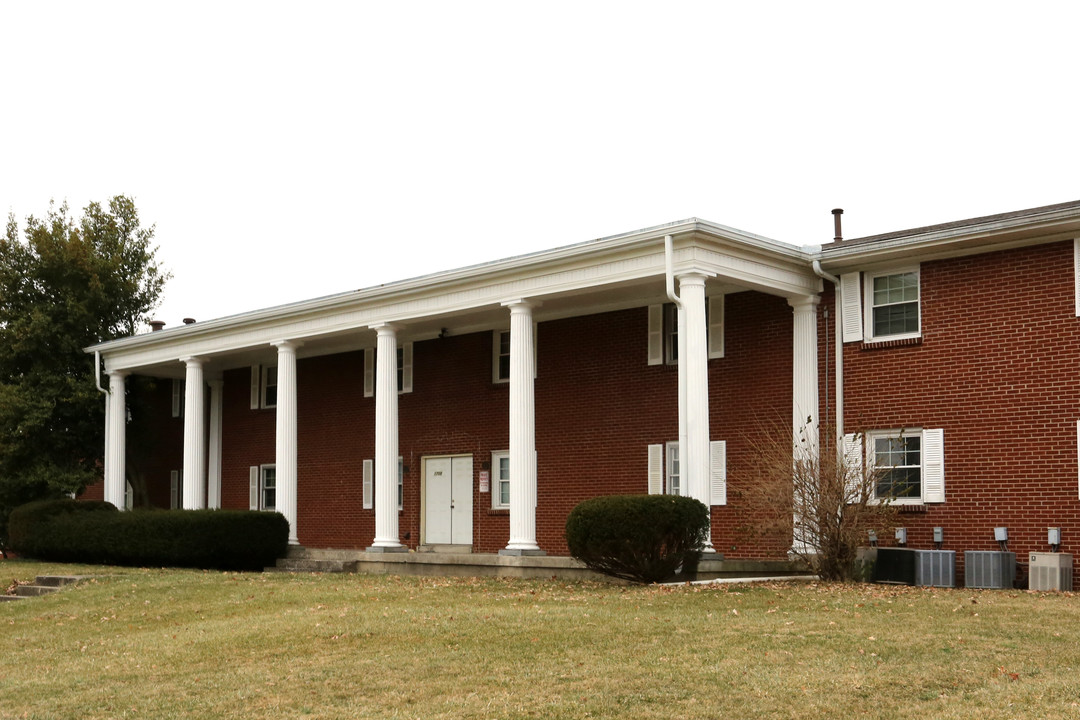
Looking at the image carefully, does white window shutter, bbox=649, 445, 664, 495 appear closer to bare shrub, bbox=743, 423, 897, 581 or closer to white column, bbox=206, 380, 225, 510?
bare shrub, bbox=743, 423, 897, 581

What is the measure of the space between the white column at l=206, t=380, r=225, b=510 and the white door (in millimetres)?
7239

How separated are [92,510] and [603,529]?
48.2 feet

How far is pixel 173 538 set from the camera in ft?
83.6

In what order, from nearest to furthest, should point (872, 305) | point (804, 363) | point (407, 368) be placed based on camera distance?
point (872, 305), point (804, 363), point (407, 368)

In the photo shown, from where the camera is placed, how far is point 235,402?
32.3 m

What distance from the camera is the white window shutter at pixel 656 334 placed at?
23.2 metres

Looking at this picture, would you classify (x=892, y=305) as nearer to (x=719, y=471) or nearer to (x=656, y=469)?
(x=719, y=471)

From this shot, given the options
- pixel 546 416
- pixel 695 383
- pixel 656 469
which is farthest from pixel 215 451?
pixel 695 383

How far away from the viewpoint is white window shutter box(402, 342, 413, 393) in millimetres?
28109

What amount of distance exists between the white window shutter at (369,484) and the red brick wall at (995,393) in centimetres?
1218

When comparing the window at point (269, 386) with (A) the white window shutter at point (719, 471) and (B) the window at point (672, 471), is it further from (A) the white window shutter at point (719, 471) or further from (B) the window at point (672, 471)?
(A) the white window shutter at point (719, 471)

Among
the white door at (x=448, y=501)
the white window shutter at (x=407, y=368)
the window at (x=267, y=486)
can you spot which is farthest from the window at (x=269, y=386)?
the white door at (x=448, y=501)

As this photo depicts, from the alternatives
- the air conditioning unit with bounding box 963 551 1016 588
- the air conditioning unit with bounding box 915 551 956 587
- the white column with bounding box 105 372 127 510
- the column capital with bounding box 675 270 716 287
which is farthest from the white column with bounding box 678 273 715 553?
the white column with bounding box 105 372 127 510

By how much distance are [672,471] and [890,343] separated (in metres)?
4.81
